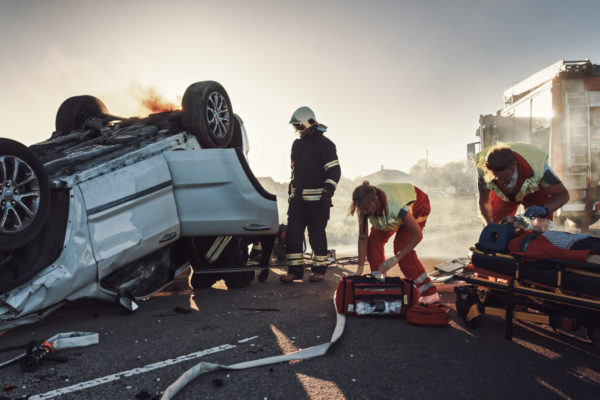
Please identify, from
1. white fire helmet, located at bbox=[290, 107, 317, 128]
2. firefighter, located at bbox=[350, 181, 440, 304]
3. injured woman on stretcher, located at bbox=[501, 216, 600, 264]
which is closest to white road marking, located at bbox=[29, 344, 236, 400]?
firefighter, located at bbox=[350, 181, 440, 304]

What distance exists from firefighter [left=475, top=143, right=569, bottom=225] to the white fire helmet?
2307 millimetres

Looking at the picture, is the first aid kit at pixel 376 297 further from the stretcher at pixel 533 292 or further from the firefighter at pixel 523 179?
the firefighter at pixel 523 179

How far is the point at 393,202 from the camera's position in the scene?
3627 millimetres

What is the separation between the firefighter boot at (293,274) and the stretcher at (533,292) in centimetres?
234

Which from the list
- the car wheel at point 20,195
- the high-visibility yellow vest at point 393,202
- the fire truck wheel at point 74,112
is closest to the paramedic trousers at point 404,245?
the high-visibility yellow vest at point 393,202

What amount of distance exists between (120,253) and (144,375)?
4.70 ft

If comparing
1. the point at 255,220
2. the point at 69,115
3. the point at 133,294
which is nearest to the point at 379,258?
the point at 255,220

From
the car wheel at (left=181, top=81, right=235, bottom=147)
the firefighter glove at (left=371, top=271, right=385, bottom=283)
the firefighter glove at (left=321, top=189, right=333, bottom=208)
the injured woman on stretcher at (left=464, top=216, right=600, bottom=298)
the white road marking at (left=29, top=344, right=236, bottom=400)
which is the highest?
the car wheel at (left=181, top=81, right=235, bottom=147)

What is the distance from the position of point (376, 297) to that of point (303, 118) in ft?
9.28

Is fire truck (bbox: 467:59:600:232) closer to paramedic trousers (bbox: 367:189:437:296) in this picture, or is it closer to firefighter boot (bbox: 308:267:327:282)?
paramedic trousers (bbox: 367:189:437:296)

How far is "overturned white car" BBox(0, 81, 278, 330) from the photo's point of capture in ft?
9.25

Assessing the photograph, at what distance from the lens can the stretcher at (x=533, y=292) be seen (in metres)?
2.28

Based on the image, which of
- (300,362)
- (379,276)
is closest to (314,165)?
(379,276)

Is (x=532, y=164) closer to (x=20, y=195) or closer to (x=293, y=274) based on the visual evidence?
(x=293, y=274)
